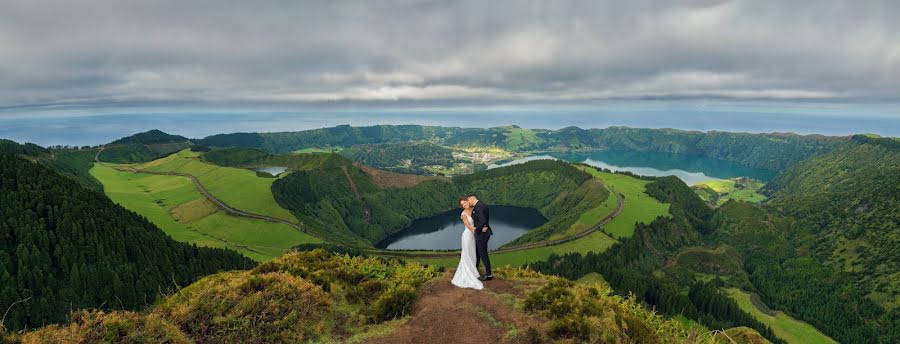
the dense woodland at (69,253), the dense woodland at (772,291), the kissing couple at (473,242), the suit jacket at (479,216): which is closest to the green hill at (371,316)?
the kissing couple at (473,242)

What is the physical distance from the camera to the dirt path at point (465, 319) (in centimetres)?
1962

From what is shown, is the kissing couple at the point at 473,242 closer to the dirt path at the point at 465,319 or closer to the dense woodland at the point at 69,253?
the dirt path at the point at 465,319

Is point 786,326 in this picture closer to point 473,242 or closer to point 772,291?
point 772,291

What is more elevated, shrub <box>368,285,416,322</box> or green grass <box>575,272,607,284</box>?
shrub <box>368,285,416,322</box>

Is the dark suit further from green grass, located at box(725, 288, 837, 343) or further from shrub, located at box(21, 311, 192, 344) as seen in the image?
green grass, located at box(725, 288, 837, 343)

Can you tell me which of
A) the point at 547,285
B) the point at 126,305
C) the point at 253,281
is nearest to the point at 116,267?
the point at 126,305

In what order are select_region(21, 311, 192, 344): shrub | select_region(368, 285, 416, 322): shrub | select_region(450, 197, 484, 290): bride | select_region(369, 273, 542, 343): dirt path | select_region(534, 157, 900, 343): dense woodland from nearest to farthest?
1. select_region(21, 311, 192, 344): shrub
2. select_region(369, 273, 542, 343): dirt path
3. select_region(368, 285, 416, 322): shrub
4. select_region(450, 197, 484, 290): bride
5. select_region(534, 157, 900, 343): dense woodland

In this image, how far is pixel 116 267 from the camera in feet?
330

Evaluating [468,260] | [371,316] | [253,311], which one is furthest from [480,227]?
[253,311]

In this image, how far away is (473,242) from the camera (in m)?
24.9

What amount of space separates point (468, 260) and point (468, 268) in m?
0.65

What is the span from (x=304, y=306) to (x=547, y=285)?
46.9 feet

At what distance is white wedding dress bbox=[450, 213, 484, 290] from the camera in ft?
80.8

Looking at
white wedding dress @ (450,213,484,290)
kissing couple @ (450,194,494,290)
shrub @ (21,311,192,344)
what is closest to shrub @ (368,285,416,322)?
white wedding dress @ (450,213,484,290)
